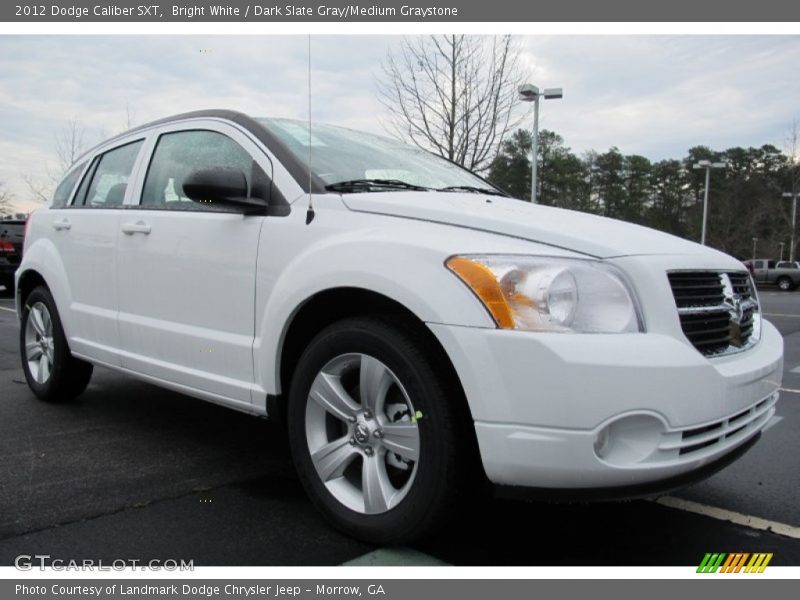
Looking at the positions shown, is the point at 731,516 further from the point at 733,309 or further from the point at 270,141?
the point at 270,141

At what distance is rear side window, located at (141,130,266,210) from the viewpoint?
3.20 m

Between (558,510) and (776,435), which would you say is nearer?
(558,510)

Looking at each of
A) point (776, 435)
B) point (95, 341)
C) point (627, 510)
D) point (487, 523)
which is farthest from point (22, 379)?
point (776, 435)

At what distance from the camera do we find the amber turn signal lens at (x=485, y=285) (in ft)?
6.89

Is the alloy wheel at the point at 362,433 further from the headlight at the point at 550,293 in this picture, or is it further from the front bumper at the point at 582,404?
the headlight at the point at 550,293

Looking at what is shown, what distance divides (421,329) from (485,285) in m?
0.30

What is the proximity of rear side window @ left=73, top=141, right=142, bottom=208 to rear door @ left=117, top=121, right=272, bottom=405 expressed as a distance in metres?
0.26

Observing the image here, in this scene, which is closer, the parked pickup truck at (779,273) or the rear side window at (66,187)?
the rear side window at (66,187)

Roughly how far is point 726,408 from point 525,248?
853 millimetres

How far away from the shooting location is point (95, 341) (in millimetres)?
3904

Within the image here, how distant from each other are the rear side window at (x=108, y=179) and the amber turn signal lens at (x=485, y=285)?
2491 millimetres

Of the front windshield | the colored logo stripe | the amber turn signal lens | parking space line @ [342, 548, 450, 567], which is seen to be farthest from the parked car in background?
the colored logo stripe

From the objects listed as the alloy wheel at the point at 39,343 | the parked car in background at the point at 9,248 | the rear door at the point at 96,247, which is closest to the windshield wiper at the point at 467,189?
the rear door at the point at 96,247

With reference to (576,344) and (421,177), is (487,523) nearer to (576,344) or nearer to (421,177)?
(576,344)
